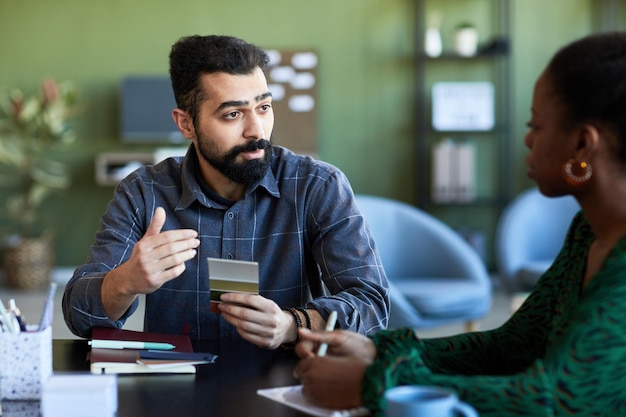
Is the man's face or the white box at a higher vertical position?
the man's face

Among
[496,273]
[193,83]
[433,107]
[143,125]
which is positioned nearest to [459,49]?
[433,107]

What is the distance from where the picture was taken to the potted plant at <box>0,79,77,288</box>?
237 inches

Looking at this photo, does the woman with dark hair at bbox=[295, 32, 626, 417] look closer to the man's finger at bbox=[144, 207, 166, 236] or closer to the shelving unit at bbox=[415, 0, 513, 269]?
the man's finger at bbox=[144, 207, 166, 236]

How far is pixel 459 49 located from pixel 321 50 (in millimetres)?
968

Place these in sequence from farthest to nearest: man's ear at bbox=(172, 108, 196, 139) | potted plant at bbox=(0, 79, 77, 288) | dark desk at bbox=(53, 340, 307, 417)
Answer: potted plant at bbox=(0, 79, 77, 288), man's ear at bbox=(172, 108, 196, 139), dark desk at bbox=(53, 340, 307, 417)

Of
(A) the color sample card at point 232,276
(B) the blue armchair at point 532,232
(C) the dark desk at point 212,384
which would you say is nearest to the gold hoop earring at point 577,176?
(C) the dark desk at point 212,384

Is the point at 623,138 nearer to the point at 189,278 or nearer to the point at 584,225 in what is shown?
the point at 584,225

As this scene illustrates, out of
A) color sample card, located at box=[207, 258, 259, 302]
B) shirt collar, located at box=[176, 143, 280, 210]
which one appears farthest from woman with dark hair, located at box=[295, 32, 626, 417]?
shirt collar, located at box=[176, 143, 280, 210]

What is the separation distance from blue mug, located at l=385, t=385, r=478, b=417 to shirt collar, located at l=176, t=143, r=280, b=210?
0.98 m

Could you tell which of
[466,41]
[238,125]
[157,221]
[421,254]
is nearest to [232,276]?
[157,221]

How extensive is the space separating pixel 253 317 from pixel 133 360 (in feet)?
0.74

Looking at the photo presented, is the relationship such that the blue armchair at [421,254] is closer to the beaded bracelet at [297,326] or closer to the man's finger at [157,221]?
the beaded bracelet at [297,326]

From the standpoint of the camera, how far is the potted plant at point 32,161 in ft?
19.7

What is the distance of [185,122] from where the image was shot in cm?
219
